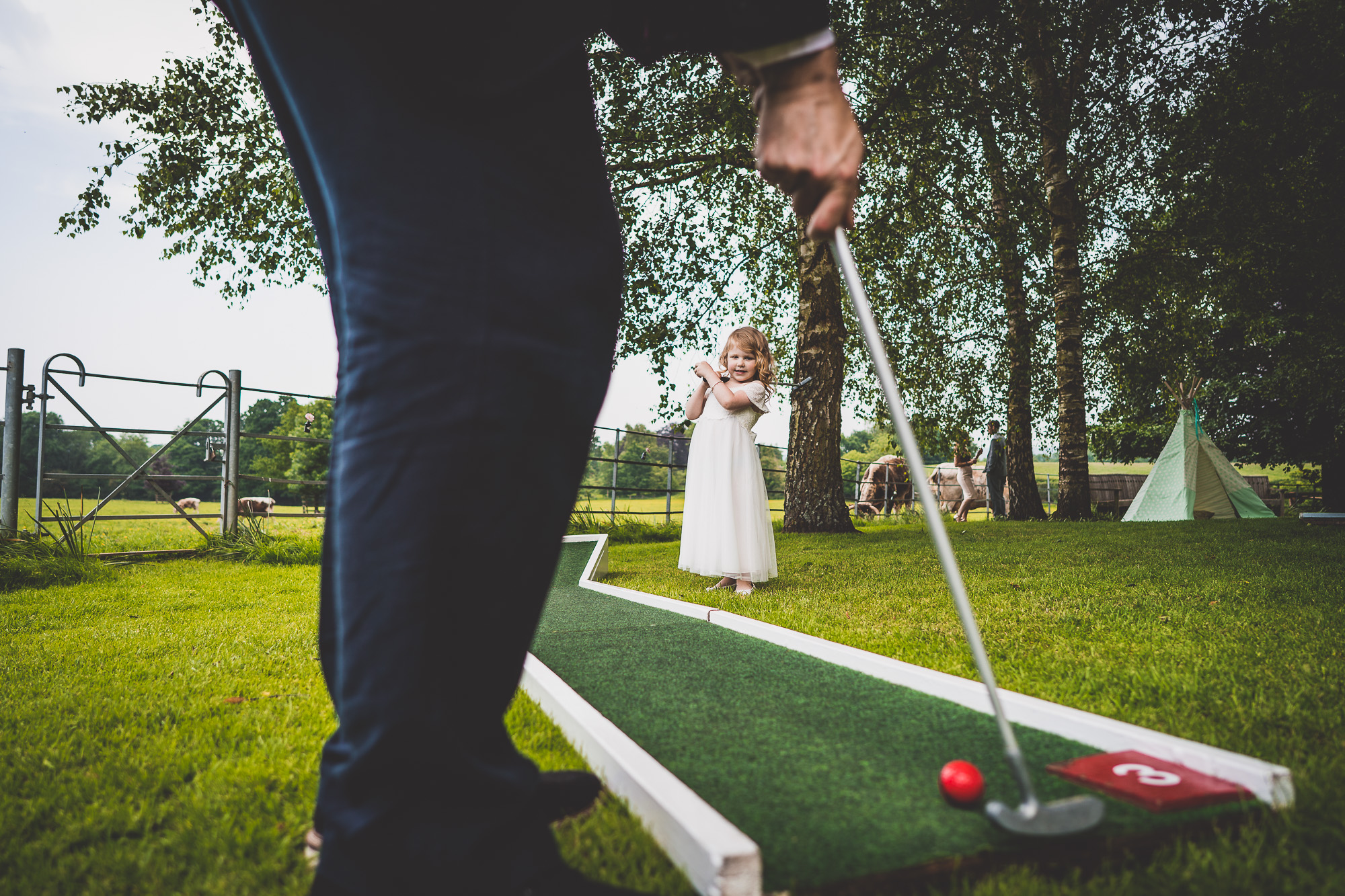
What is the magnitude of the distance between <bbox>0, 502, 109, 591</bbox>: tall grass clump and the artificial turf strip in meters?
4.64

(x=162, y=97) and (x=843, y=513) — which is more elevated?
(x=162, y=97)

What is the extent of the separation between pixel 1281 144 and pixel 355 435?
12018mm

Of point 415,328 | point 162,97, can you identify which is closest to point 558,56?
point 415,328

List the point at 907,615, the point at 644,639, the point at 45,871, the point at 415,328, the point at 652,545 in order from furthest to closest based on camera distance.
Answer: the point at 652,545 < the point at 907,615 < the point at 644,639 < the point at 45,871 < the point at 415,328

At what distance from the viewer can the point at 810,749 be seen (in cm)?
148

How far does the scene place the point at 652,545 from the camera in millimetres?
8898

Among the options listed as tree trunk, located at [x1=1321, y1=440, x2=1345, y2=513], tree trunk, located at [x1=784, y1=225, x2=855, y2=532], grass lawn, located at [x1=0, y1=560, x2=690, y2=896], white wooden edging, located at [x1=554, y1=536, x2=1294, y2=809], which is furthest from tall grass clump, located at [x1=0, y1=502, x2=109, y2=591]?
tree trunk, located at [x1=1321, y1=440, x2=1345, y2=513]

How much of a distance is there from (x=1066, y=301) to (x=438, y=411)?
13294mm

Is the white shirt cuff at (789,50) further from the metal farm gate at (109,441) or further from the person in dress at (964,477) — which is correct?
the person in dress at (964,477)

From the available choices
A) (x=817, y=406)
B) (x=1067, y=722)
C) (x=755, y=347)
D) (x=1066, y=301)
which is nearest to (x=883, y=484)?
(x=1066, y=301)

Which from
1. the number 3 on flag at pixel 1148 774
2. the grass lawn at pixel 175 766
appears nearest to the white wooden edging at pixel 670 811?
the grass lawn at pixel 175 766

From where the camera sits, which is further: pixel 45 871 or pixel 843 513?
pixel 843 513

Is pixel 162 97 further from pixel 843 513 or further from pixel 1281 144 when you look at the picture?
pixel 1281 144

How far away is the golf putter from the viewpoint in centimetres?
106
